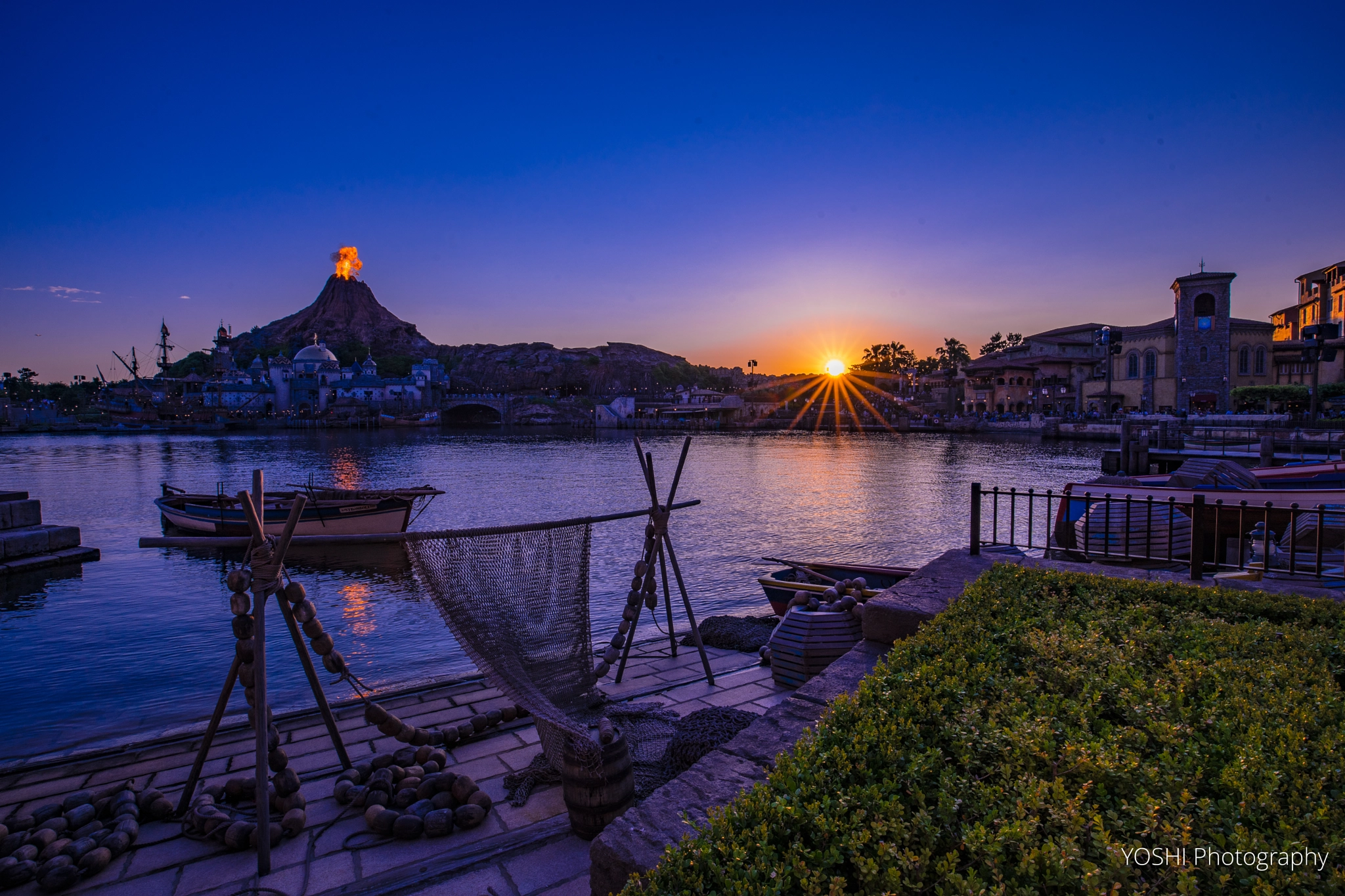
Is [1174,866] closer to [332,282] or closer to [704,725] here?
[704,725]

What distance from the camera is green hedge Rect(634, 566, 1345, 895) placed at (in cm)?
213

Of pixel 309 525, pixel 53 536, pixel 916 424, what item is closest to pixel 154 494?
pixel 53 536

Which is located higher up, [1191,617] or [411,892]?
[1191,617]

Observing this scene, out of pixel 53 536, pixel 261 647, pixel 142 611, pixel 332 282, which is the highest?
pixel 332 282

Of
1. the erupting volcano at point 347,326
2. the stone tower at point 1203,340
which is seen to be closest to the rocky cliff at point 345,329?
the erupting volcano at point 347,326

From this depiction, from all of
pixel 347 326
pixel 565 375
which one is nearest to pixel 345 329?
pixel 347 326

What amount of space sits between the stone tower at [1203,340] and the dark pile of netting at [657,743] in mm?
74535

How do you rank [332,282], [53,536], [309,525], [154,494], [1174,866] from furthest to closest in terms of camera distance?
[332,282] → [154,494] → [309,525] → [53,536] → [1174,866]

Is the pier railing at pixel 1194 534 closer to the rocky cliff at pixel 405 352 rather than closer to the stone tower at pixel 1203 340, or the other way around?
the stone tower at pixel 1203 340

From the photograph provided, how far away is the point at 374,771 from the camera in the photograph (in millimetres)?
4906

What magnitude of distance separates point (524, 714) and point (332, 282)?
721 feet

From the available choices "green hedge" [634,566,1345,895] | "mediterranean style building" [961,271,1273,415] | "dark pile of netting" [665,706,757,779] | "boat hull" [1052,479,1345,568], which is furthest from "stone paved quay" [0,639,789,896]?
"mediterranean style building" [961,271,1273,415]

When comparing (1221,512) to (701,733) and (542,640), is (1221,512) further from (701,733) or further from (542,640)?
(542,640)

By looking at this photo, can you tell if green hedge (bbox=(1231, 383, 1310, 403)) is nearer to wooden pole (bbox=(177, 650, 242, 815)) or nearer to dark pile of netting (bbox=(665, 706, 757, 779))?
dark pile of netting (bbox=(665, 706, 757, 779))
